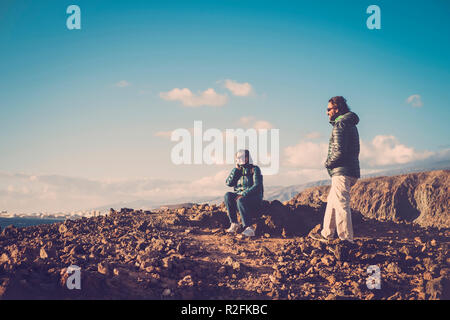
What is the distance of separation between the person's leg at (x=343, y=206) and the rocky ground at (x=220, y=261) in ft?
1.28

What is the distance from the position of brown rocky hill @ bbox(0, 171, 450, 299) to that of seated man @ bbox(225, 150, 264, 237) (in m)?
0.49

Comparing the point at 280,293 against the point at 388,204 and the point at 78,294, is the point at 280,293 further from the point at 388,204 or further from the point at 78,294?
the point at 388,204

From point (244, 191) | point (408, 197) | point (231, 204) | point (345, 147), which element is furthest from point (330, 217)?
point (408, 197)

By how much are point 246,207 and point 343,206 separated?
2.59 metres

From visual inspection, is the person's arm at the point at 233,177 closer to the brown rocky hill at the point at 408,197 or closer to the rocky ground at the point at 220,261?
the rocky ground at the point at 220,261

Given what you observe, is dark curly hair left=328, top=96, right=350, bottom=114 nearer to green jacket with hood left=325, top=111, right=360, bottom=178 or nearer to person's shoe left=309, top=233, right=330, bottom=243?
green jacket with hood left=325, top=111, right=360, bottom=178

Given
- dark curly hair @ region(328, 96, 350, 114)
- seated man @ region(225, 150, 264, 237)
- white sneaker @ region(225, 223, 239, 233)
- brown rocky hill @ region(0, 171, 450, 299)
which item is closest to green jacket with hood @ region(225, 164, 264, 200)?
seated man @ region(225, 150, 264, 237)

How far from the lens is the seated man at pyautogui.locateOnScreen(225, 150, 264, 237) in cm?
906

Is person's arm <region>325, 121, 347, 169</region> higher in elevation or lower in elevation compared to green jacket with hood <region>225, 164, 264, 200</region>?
higher

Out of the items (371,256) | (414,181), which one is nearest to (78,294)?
(371,256)

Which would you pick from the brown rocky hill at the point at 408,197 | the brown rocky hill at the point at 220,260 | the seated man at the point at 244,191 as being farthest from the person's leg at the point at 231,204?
the brown rocky hill at the point at 408,197

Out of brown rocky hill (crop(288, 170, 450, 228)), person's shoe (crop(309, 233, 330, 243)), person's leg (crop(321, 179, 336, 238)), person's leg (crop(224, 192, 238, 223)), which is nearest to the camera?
person's leg (crop(321, 179, 336, 238))

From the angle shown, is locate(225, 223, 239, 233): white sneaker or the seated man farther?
locate(225, 223, 239, 233): white sneaker

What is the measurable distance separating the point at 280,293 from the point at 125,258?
3.35 m
